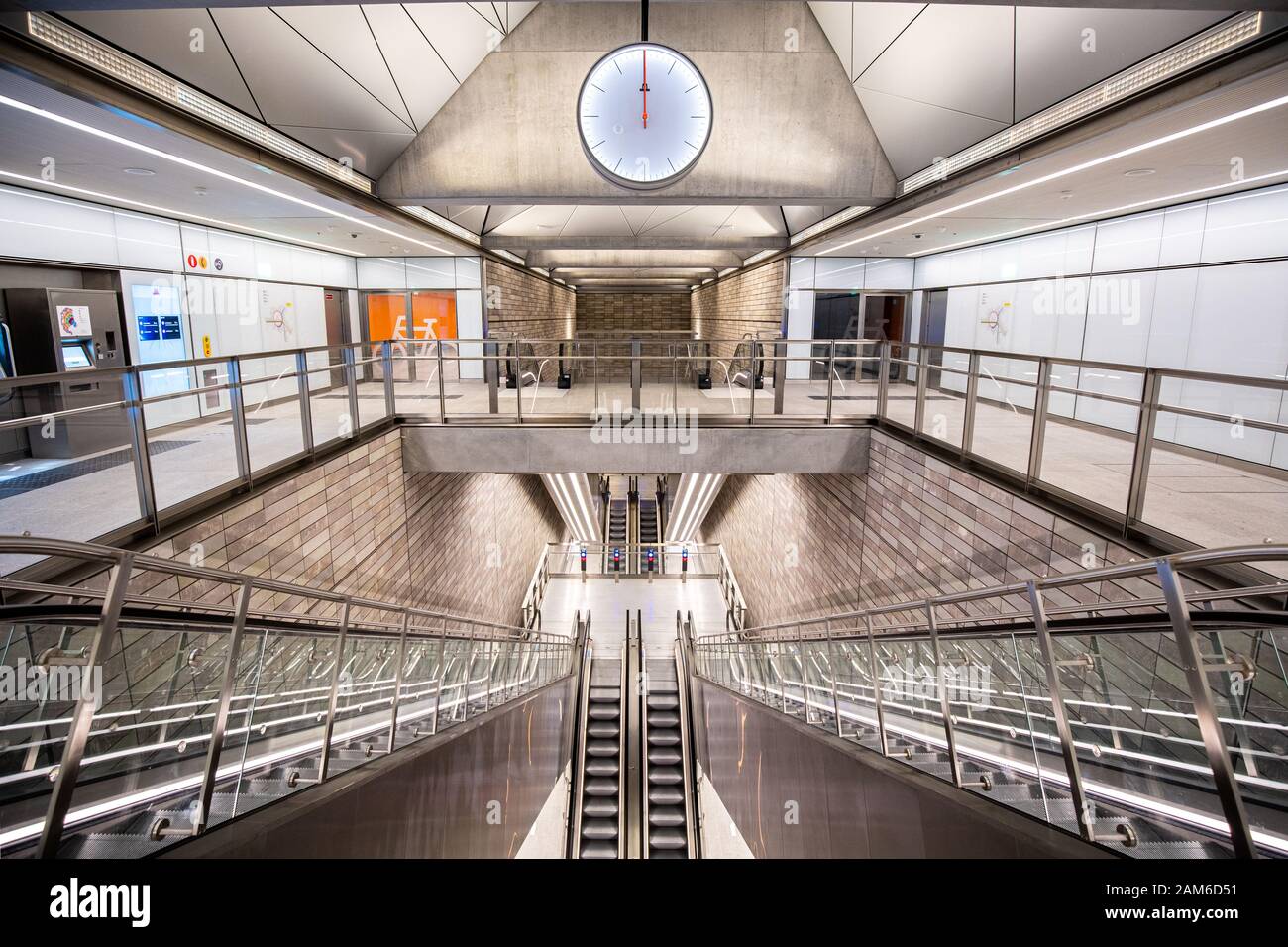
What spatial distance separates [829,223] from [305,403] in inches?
319

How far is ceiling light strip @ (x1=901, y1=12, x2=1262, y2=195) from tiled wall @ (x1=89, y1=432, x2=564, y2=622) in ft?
20.4

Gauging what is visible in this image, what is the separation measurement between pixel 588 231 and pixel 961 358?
7.08m

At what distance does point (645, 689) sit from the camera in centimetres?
921

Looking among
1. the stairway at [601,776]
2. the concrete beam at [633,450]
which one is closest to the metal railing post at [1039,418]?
the concrete beam at [633,450]

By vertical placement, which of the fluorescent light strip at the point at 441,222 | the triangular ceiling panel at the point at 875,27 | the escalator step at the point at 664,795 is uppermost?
the triangular ceiling panel at the point at 875,27

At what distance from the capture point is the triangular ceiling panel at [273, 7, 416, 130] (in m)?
5.18

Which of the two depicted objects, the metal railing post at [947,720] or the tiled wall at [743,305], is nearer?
the metal railing post at [947,720]

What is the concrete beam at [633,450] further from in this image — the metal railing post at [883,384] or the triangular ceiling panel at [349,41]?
the triangular ceiling panel at [349,41]

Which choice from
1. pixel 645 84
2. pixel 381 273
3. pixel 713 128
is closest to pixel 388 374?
pixel 645 84

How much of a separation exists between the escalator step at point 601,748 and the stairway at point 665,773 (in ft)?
1.47

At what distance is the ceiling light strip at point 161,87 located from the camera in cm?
353

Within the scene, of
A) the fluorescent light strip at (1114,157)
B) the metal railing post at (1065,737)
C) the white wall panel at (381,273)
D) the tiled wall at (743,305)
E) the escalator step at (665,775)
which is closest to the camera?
the metal railing post at (1065,737)

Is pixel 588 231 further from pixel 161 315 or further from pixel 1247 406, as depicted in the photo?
pixel 1247 406

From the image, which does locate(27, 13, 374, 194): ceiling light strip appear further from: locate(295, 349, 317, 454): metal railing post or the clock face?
the clock face
